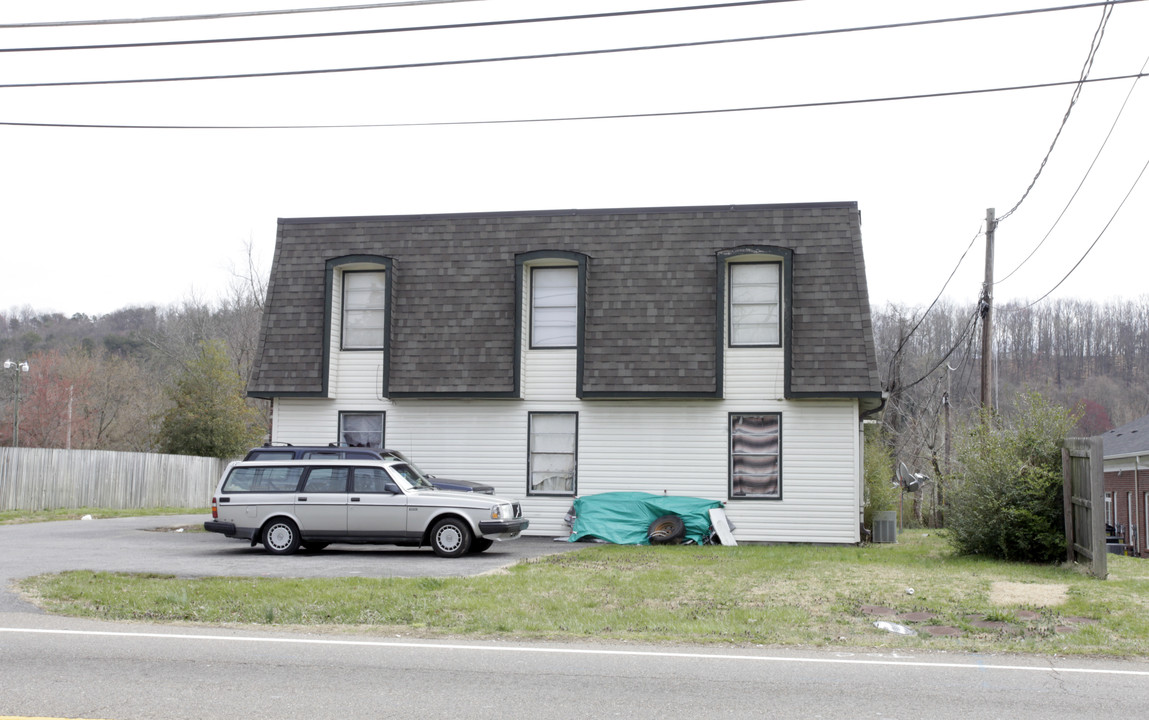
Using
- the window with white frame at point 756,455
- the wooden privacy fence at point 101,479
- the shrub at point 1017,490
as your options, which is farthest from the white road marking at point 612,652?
the wooden privacy fence at point 101,479

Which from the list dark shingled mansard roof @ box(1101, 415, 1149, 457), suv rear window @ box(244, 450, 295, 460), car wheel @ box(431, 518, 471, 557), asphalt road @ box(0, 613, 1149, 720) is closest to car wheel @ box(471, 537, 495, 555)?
car wheel @ box(431, 518, 471, 557)

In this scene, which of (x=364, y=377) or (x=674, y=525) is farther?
(x=364, y=377)

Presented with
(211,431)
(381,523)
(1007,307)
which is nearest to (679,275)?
(381,523)

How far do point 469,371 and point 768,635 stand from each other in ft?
42.6

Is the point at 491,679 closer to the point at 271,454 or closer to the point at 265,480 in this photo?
the point at 265,480

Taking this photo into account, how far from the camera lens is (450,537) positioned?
16.8 m

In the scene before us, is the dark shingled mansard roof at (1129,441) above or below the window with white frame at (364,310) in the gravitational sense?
below

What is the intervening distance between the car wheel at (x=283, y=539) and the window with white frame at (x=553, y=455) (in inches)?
233

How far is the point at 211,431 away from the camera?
4197 centimetres

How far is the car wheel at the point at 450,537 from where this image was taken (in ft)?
54.9

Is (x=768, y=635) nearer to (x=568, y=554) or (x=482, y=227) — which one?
(x=568, y=554)

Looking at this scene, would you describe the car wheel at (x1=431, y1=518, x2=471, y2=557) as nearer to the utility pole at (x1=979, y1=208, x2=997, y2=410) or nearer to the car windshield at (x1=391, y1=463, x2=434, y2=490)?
the car windshield at (x1=391, y1=463, x2=434, y2=490)

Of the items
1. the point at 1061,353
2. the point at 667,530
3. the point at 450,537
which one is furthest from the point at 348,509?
the point at 1061,353

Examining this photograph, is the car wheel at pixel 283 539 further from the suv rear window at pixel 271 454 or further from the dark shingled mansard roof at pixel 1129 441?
the dark shingled mansard roof at pixel 1129 441
